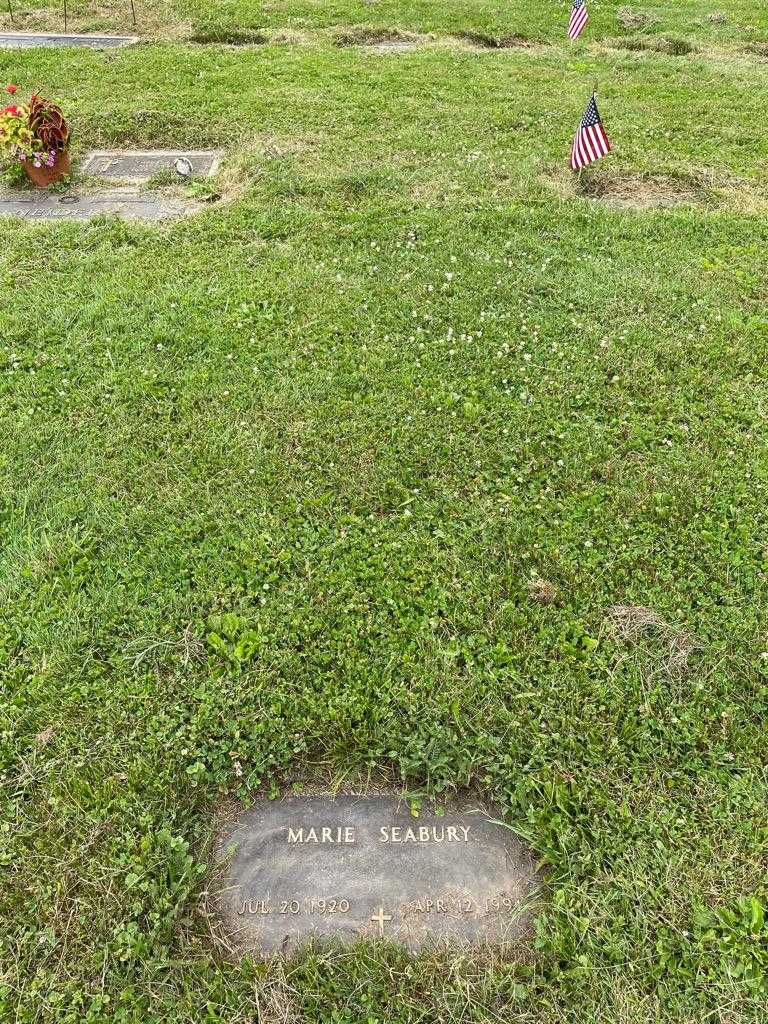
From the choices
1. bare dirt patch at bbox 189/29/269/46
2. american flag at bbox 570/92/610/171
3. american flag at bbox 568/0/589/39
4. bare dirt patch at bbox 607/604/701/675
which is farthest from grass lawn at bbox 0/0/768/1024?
bare dirt patch at bbox 189/29/269/46

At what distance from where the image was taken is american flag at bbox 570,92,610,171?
7.51 m

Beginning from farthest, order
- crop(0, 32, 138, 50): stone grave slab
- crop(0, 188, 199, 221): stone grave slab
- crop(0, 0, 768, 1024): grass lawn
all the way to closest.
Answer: crop(0, 32, 138, 50): stone grave slab < crop(0, 188, 199, 221): stone grave slab < crop(0, 0, 768, 1024): grass lawn

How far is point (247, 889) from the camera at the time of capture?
307 centimetres

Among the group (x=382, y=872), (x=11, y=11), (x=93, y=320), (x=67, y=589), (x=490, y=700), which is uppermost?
(x=11, y=11)

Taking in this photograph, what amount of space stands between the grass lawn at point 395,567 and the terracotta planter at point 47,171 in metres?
0.98

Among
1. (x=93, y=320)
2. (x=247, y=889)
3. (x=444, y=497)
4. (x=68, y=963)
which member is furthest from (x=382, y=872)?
(x=93, y=320)

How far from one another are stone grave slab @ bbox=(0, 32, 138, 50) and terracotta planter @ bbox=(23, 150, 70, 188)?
575 centimetres

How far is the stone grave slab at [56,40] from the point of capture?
12234 mm

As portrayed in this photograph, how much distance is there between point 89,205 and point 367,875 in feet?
25.2

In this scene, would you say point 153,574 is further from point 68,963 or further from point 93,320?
point 93,320

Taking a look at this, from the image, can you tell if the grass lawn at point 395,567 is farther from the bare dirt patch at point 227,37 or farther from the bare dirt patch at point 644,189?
the bare dirt patch at point 227,37

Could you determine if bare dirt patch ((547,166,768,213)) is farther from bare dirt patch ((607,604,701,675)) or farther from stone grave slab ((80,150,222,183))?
bare dirt patch ((607,604,701,675))

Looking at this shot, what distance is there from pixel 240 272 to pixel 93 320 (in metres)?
1.43

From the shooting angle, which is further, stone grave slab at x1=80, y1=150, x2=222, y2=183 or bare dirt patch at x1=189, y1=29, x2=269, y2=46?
bare dirt patch at x1=189, y1=29, x2=269, y2=46
